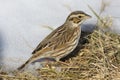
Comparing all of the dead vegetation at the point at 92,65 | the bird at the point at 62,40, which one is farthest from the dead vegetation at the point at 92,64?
the bird at the point at 62,40

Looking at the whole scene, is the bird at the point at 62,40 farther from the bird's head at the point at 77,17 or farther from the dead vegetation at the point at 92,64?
the dead vegetation at the point at 92,64

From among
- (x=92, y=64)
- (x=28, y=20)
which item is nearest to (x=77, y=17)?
(x=92, y=64)

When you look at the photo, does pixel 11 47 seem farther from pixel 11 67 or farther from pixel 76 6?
pixel 76 6

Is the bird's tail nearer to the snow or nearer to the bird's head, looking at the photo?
the snow

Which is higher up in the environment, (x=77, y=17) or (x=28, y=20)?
(x=28, y=20)

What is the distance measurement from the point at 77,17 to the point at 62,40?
284 millimetres

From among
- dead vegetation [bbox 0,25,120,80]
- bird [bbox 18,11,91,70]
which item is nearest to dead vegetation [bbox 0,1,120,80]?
dead vegetation [bbox 0,25,120,80]

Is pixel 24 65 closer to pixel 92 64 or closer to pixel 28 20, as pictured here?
pixel 92 64

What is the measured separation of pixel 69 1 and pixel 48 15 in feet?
1.21

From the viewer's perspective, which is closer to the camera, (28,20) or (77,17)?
(77,17)

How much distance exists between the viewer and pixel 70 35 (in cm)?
661

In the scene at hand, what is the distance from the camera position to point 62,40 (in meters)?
6.59

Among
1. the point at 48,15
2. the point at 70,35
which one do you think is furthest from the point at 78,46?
the point at 48,15

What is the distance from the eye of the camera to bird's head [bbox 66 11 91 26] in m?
6.55
